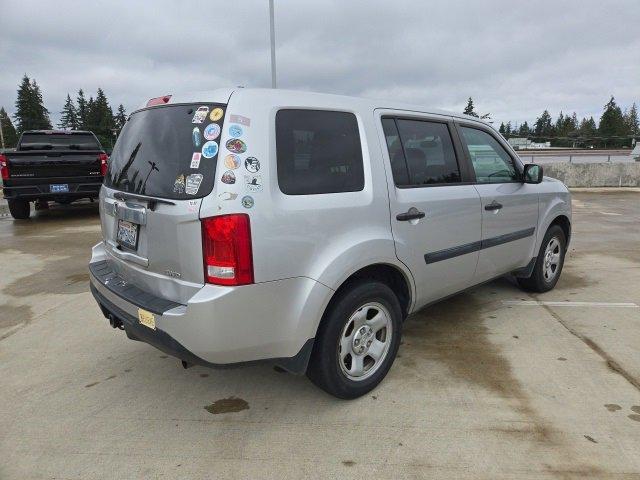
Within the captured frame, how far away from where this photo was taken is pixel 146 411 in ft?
9.23

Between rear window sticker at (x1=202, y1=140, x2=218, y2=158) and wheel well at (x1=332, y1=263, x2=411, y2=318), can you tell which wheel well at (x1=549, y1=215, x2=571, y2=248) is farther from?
rear window sticker at (x1=202, y1=140, x2=218, y2=158)

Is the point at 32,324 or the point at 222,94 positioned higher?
the point at 222,94

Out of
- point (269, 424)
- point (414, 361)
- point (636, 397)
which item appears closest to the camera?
point (269, 424)

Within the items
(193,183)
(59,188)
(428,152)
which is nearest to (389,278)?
(428,152)

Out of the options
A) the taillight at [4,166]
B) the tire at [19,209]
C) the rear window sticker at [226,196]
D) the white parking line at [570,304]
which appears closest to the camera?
the rear window sticker at [226,196]

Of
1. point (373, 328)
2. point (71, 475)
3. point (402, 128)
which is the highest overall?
point (402, 128)

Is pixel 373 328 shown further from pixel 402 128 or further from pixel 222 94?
pixel 222 94

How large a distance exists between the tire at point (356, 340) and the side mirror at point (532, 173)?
1944 mm

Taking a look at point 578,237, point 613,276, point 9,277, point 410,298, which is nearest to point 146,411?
point 410,298

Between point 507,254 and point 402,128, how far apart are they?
1656mm

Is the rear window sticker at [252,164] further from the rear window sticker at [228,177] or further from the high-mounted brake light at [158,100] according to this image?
the high-mounted brake light at [158,100]

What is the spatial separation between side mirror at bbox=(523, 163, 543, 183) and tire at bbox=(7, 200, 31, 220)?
31.9ft

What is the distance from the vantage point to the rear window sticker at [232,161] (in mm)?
2223

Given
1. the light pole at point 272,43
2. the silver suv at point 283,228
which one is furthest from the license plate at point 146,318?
the light pole at point 272,43
